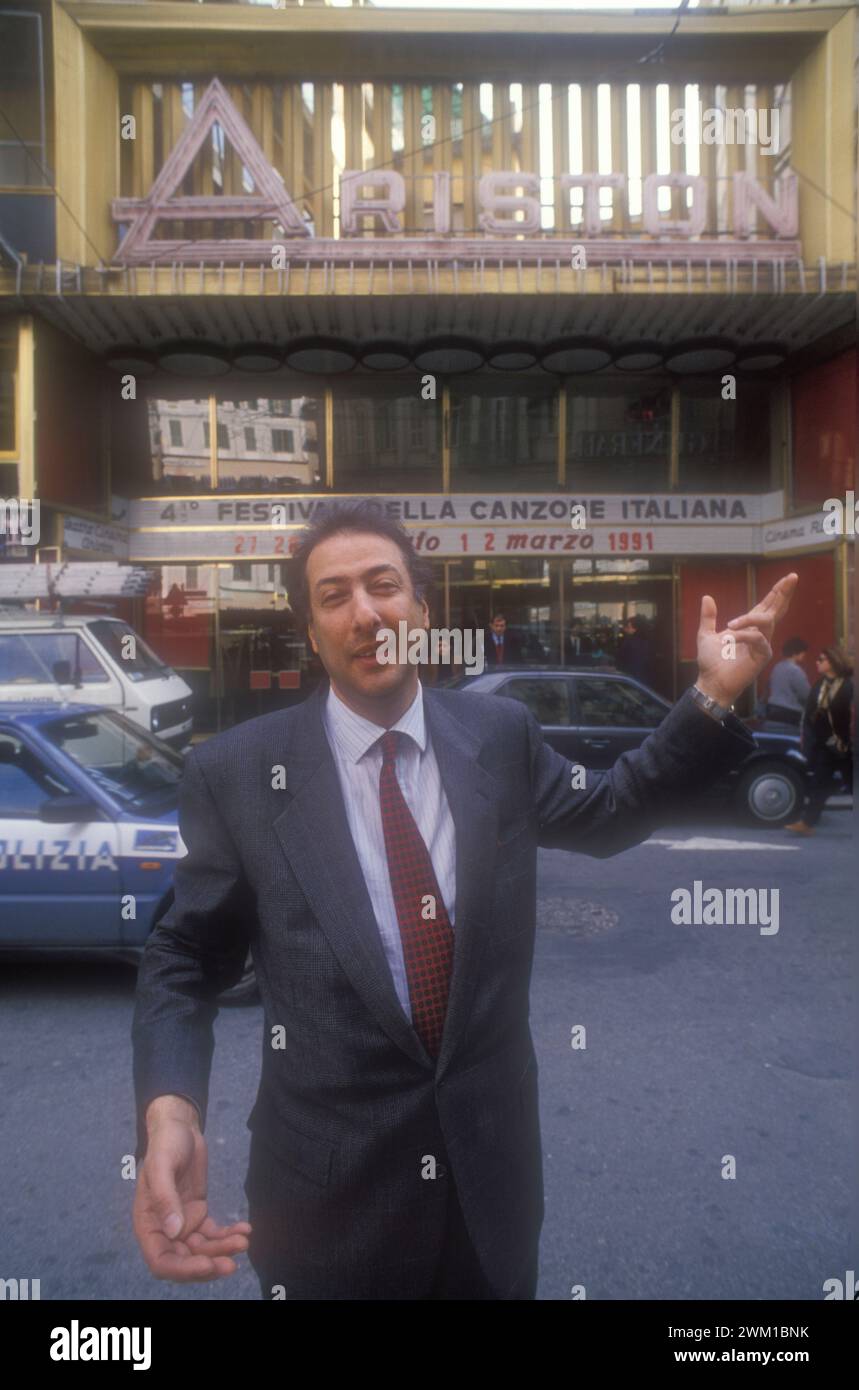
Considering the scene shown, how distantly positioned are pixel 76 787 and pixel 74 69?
299 inches

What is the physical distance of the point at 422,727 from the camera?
1500 millimetres

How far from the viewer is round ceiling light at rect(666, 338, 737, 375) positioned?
11.2 meters

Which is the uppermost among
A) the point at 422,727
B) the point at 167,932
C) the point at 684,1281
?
the point at 422,727

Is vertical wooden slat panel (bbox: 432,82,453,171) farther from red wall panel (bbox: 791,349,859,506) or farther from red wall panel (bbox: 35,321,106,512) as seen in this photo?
red wall panel (bbox: 791,349,859,506)

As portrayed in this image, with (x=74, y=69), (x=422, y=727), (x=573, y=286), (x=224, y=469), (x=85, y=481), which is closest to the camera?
(x=422, y=727)

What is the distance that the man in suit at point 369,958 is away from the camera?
128cm

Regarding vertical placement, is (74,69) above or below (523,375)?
above

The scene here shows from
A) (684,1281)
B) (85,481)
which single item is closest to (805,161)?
(85,481)

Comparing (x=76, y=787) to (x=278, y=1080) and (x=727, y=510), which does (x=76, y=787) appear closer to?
(x=278, y=1080)

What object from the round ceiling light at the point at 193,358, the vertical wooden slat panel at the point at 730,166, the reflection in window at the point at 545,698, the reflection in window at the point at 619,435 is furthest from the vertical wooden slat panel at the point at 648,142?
the reflection in window at the point at 545,698

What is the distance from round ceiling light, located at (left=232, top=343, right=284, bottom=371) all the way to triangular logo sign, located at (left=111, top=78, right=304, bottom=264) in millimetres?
1667

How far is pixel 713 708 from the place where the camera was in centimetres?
138

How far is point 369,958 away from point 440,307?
34.4ft

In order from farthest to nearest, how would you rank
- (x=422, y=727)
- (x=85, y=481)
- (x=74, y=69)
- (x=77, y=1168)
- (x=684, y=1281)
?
(x=85, y=481) → (x=74, y=69) → (x=77, y=1168) → (x=684, y=1281) → (x=422, y=727)
